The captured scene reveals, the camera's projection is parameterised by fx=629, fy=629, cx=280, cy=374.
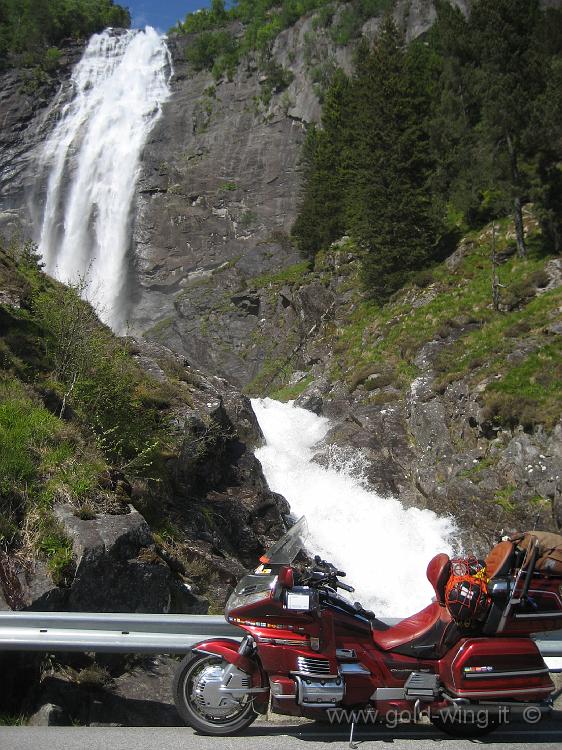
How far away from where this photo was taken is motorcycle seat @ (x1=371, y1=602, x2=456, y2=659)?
168 inches

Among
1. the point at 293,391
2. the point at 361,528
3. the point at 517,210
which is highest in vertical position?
the point at 517,210

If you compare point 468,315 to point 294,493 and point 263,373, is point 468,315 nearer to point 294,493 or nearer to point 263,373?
point 294,493

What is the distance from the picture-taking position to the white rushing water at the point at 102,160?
48250 mm

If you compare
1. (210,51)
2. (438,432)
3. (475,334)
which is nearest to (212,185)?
(210,51)

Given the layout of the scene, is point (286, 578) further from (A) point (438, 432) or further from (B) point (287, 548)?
(A) point (438, 432)

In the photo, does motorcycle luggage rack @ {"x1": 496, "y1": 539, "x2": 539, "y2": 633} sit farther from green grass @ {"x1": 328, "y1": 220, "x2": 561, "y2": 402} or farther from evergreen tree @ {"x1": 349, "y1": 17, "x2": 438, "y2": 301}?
evergreen tree @ {"x1": 349, "y1": 17, "x2": 438, "y2": 301}

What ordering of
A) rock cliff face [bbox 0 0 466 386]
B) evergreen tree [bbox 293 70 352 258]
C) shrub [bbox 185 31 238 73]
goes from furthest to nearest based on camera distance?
1. shrub [bbox 185 31 238 73]
2. rock cliff face [bbox 0 0 466 386]
3. evergreen tree [bbox 293 70 352 258]

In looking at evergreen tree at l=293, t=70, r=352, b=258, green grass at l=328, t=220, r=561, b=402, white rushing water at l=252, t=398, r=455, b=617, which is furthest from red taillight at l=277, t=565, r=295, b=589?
evergreen tree at l=293, t=70, r=352, b=258

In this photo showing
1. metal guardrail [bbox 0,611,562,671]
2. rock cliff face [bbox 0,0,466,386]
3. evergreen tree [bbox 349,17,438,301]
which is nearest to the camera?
metal guardrail [bbox 0,611,562,671]

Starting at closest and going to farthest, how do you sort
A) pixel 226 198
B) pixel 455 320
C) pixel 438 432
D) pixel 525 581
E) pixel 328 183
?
pixel 525 581 < pixel 438 432 < pixel 455 320 < pixel 328 183 < pixel 226 198

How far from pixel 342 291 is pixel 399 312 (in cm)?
674

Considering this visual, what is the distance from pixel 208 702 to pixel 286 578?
1.02 m

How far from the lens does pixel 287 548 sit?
182 inches

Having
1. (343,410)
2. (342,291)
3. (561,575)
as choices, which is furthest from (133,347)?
(342,291)
